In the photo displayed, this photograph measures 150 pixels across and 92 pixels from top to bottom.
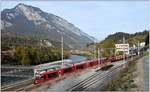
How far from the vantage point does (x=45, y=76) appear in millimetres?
38250

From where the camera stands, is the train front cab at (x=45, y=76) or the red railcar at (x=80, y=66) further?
the red railcar at (x=80, y=66)

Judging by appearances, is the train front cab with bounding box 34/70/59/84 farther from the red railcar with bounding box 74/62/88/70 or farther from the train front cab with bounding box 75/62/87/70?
the train front cab with bounding box 75/62/87/70

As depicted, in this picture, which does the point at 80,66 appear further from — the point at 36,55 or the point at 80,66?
the point at 36,55

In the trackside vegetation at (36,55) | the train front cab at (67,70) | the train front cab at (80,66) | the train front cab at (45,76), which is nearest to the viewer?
the train front cab at (45,76)

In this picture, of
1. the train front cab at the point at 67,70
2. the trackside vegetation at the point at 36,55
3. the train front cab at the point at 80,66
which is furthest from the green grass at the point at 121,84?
the trackside vegetation at the point at 36,55

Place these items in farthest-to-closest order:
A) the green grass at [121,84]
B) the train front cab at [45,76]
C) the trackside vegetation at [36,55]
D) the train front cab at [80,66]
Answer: the trackside vegetation at [36,55], the train front cab at [80,66], the train front cab at [45,76], the green grass at [121,84]

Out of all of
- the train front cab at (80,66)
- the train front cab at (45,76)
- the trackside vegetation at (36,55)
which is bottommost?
the train front cab at (45,76)

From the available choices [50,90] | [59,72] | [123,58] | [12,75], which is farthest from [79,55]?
→ [50,90]

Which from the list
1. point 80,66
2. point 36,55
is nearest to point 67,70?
point 80,66

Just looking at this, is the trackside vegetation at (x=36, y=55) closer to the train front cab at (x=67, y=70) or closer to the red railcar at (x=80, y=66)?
the red railcar at (x=80, y=66)

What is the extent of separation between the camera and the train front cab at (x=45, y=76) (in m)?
36.6

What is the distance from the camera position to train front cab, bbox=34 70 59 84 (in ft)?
120

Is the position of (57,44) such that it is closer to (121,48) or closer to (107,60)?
(107,60)

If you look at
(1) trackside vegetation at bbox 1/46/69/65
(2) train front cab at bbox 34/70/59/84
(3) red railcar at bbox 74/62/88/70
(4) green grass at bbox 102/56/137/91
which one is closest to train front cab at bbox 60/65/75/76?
(2) train front cab at bbox 34/70/59/84
